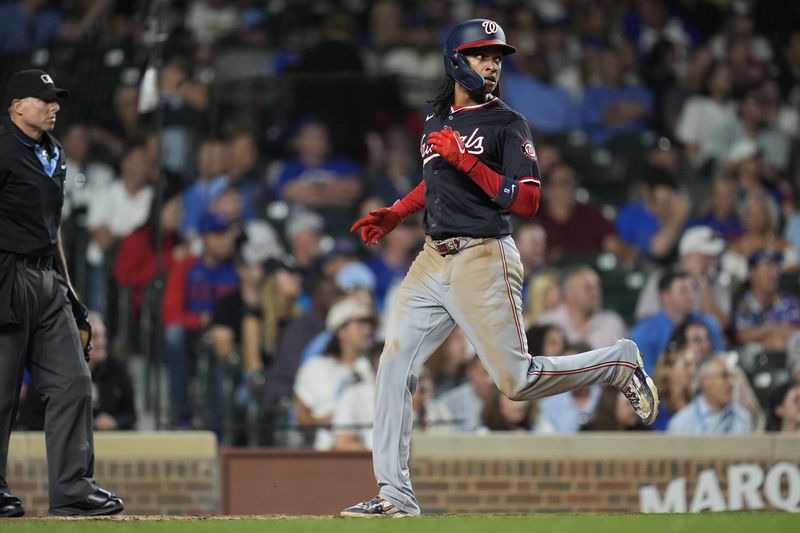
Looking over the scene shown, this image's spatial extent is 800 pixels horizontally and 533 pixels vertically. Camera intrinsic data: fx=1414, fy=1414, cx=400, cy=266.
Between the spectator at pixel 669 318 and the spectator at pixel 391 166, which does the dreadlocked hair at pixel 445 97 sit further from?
the spectator at pixel 391 166

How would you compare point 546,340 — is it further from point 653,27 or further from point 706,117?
point 653,27

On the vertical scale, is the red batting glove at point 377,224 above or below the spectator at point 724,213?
below

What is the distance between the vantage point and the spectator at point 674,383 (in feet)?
33.1

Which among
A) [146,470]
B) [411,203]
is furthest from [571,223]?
[411,203]

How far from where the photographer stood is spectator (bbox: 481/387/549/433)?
33.2ft

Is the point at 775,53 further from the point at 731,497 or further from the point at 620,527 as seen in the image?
the point at 620,527

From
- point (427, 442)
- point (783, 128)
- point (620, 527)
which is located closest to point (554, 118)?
point (783, 128)

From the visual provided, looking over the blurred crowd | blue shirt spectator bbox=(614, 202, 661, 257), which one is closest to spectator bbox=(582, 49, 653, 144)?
the blurred crowd

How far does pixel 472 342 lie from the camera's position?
20.6 feet

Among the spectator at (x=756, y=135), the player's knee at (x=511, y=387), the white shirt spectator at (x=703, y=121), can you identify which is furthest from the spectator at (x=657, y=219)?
the player's knee at (x=511, y=387)

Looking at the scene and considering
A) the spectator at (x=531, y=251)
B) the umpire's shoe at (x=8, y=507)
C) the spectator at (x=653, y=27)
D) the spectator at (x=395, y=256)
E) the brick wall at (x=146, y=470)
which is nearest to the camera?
the umpire's shoe at (x=8, y=507)

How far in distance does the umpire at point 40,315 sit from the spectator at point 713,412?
15.8ft

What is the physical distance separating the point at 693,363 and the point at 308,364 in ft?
9.24

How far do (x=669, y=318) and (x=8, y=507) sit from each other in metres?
5.94
